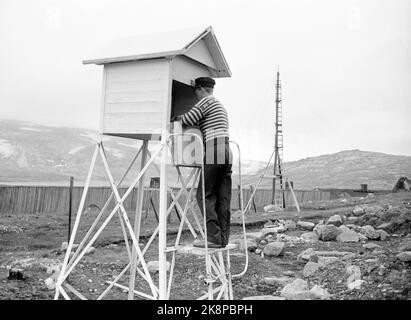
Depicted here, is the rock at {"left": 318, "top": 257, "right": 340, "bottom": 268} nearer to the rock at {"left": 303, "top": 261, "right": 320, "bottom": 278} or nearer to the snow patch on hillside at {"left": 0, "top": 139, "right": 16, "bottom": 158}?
the rock at {"left": 303, "top": 261, "right": 320, "bottom": 278}

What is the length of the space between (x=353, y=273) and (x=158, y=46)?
5.12 m

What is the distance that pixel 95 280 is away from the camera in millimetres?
8680

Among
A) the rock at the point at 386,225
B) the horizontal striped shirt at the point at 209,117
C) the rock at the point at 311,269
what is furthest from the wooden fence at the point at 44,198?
the horizontal striped shirt at the point at 209,117

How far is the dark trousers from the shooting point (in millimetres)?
5910

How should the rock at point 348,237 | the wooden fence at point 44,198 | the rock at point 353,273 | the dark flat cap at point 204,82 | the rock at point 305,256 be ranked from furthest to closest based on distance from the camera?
the wooden fence at point 44,198, the rock at point 348,237, the rock at point 305,256, the rock at point 353,273, the dark flat cap at point 204,82

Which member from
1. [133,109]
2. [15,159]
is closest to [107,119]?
[133,109]

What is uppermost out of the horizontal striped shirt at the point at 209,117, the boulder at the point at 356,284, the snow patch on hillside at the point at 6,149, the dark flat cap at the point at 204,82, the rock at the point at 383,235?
the snow patch on hillside at the point at 6,149

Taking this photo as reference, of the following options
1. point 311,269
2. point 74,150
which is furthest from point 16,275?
point 74,150

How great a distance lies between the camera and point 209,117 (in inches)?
236

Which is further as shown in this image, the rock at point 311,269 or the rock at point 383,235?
the rock at point 383,235

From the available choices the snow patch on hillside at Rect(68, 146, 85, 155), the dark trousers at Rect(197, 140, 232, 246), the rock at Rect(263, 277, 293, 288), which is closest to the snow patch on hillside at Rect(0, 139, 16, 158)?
the snow patch on hillside at Rect(68, 146, 85, 155)

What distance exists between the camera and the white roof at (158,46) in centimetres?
598

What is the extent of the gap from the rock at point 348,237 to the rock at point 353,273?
197 inches

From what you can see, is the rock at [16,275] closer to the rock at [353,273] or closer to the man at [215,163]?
the man at [215,163]
